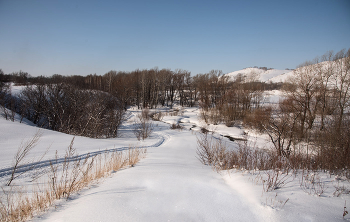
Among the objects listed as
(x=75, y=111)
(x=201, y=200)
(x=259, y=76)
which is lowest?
(x=201, y=200)

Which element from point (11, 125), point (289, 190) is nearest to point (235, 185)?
point (289, 190)

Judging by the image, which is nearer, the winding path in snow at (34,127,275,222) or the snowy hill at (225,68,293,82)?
the winding path in snow at (34,127,275,222)

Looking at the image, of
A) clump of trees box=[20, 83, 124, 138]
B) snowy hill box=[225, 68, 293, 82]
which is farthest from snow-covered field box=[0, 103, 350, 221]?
snowy hill box=[225, 68, 293, 82]

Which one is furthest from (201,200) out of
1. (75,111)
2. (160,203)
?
(75,111)

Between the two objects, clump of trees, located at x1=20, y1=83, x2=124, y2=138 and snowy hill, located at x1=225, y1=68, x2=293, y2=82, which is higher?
snowy hill, located at x1=225, y1=68, x2=293, y2=82

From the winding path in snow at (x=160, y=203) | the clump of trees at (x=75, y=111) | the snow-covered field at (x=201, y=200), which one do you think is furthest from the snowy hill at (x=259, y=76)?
the winding path in snow at (x=160, y=203)

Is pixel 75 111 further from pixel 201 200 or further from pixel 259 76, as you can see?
pixel 259 76

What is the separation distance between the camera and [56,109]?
15.6 m

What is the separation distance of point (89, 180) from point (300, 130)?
729 inches

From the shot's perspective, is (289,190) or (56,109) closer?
(289,190)

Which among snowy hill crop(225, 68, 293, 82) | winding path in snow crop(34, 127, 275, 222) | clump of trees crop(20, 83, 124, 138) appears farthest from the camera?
snowy hill crop(225, 68, 293, 82)

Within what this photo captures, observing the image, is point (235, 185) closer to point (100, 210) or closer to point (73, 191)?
Result: point (100, 210)

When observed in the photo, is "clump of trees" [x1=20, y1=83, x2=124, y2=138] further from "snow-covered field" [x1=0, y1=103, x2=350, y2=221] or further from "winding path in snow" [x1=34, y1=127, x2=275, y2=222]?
"winding path in snow" [x1=34, y1=127, x2=275, y2=222]

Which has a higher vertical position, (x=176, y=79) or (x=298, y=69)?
(x=176, y=79)
